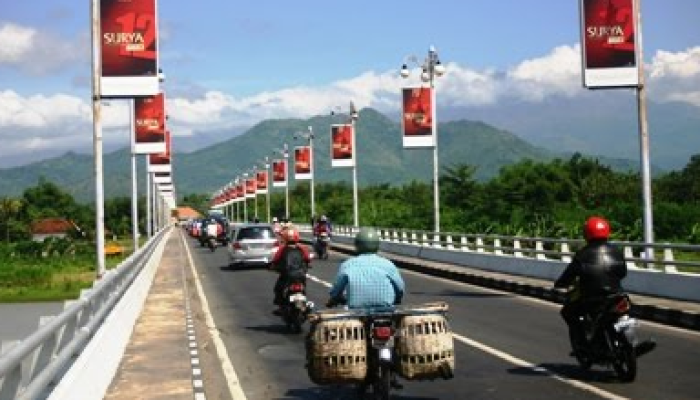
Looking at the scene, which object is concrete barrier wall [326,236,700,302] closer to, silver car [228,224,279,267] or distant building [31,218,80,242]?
silver car [228,224,279,267]

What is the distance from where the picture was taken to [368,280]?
9.52 meters

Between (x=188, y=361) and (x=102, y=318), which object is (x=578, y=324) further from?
(x=102, y=318)

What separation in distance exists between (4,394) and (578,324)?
703cm

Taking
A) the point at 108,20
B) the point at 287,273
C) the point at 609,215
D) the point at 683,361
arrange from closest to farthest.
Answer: the point at 683,361 < the point at 287,273 < the point at 108,20 < the point at 609,215

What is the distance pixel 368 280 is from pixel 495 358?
4.28m

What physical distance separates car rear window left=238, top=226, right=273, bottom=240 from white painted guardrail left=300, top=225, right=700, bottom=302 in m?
6.89

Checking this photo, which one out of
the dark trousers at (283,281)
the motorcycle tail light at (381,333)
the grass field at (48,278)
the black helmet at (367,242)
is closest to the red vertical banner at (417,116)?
the grass field at (48,278)

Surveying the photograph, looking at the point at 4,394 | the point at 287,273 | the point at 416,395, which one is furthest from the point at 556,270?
the point at 4,394

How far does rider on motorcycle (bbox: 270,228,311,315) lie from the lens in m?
17.1

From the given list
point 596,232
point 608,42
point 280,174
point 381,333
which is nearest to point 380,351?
point 381,333

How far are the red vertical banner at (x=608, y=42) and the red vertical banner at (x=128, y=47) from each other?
988 cm

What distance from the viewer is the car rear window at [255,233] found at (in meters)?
38.2

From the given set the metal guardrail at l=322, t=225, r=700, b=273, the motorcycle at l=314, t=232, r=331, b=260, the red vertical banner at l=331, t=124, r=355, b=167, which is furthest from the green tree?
the motorcycle at l=314, t=232, r=331, b=260

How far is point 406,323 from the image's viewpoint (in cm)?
Result: 905
